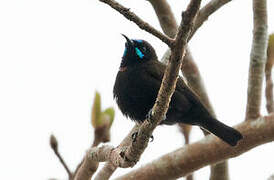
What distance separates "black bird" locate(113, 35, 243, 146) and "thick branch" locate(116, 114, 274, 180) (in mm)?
273

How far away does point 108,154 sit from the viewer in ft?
14.1

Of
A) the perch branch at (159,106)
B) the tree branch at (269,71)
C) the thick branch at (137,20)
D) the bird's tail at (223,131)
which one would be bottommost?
the bird's tail at (223,131)

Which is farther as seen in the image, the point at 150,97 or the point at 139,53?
the point at 139,53

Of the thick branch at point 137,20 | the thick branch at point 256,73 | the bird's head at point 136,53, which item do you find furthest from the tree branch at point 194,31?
the thick branch at point 137,20

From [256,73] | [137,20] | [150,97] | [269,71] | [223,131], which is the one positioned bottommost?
[223,131]

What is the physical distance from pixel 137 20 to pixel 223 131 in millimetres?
2362

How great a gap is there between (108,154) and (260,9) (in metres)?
2.39

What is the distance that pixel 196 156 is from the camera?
15.3 feet

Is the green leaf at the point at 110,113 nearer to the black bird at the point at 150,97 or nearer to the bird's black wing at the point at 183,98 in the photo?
the black bird at the point at 150,97

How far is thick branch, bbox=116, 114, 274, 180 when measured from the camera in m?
4.66

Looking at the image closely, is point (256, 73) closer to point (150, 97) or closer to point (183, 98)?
point (183, 98)

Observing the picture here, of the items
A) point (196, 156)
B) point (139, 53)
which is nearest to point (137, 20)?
point (196, 156)

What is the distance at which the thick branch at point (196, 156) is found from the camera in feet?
15.3

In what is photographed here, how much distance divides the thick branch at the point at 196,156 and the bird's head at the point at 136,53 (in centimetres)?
144
